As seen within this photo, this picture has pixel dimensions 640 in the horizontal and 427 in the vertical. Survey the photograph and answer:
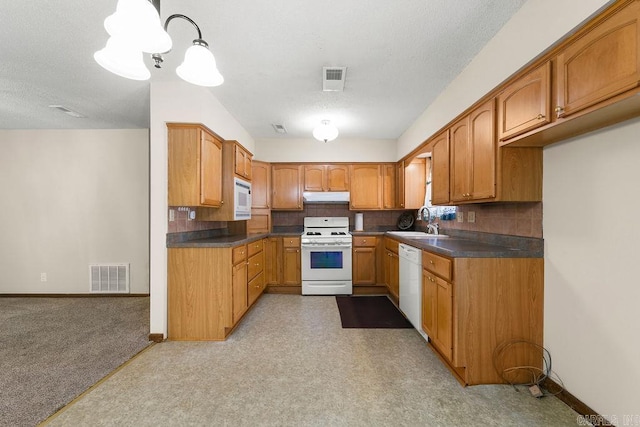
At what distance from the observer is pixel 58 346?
2414 mm

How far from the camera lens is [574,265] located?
1617 millimetres

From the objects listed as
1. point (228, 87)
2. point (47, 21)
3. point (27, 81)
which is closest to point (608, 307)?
point (228, 87)

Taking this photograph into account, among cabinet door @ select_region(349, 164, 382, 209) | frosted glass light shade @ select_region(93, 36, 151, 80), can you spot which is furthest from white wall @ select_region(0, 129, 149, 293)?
cabinet door @ select_region(349, 164, 382, 209)

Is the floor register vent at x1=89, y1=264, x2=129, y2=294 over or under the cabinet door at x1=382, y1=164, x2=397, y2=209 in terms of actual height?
under

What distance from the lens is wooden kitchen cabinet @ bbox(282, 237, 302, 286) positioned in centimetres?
411

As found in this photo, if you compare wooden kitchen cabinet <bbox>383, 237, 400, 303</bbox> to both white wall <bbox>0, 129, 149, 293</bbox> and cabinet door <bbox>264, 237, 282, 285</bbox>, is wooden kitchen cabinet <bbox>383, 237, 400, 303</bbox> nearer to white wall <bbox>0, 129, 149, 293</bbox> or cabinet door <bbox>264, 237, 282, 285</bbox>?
cabinet door <bbox>264, 237, 282, 285</bbox>

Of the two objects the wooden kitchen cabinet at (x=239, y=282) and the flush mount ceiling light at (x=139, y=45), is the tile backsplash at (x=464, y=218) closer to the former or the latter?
the wooden kitchen cabinet at (x=239, y=282)

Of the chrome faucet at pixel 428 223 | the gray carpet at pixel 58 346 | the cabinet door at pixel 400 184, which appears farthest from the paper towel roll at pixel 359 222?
the gray carpet at pixel 58 346

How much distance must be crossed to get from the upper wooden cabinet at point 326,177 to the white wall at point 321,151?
0.17 meters

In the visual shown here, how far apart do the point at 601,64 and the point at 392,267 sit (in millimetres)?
2896

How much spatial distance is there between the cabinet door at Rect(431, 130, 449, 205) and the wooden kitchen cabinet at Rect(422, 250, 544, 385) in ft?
3.26

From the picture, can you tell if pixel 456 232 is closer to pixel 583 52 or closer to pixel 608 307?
pixel 608 307

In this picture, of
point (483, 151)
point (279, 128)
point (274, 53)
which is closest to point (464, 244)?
point (483, 151)

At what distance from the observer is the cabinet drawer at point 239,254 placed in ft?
8.71
